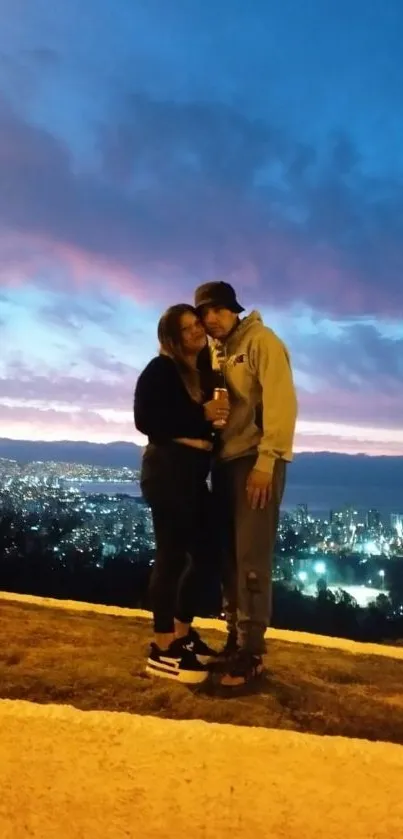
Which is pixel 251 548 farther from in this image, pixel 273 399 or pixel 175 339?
pixel 175 339

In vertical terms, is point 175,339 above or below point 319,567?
above

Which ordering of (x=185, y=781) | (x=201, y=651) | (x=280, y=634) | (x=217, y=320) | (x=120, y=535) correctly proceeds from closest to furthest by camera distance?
(x=185, y=781) → (x=217, y=320) → (x=201, y=651) → (x=280, y=634) → (x=120, y=535)

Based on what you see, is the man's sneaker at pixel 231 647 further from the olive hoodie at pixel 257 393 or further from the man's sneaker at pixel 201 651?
the olive hoodie at pixel 257 393

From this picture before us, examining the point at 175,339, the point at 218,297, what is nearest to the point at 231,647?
the point at 175,339

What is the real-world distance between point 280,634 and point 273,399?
5.57 feet

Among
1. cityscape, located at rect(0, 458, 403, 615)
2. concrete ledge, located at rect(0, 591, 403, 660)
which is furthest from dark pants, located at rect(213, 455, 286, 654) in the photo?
cityscape, located at rect(0, 458, 403, 615)

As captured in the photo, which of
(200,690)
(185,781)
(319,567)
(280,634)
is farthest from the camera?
(319,567)

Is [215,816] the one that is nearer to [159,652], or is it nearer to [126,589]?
[159,652]

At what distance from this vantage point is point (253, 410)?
2738 millimetres

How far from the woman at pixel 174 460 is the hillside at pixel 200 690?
0.16 m

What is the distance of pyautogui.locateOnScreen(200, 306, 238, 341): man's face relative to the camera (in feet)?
9.11

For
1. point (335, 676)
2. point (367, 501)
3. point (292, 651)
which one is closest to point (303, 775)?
point (335, 676)

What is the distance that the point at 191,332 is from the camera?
271 centimetres

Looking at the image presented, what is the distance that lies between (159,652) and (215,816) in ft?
2.46
